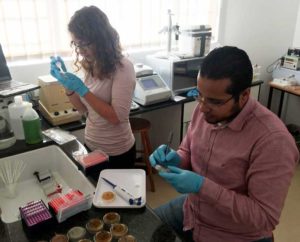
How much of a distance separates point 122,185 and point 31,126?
21.7 inches

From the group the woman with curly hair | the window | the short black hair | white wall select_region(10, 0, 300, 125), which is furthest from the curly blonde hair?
white wall select_region(10, 0, 300, 125)

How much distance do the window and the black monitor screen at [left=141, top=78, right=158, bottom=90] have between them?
479 mm

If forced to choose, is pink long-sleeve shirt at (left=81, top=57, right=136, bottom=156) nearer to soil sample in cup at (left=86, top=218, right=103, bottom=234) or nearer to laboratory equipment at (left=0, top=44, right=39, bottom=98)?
laboratory equipment at (left=0, top=44, right=39, bottom=98)

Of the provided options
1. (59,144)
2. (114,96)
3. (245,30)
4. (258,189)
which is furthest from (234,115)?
(245,30)

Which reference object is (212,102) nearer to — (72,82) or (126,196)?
(126,196)

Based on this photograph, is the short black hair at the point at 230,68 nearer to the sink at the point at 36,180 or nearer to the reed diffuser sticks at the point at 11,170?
the sink at the point at 36,180

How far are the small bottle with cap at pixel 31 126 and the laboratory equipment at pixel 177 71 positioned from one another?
4.41ft

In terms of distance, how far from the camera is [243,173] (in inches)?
42.3

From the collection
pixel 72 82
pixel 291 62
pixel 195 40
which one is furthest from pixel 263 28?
pixel 72 82

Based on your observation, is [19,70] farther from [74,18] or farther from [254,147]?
[254,147]

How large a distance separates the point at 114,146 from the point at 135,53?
1282 mm

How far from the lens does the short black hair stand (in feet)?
3.10

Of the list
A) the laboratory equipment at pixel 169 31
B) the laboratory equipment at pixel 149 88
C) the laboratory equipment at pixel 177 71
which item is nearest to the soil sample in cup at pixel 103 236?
the laboratory equipment at pixel 149 88

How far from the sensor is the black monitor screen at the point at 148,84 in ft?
7.79
